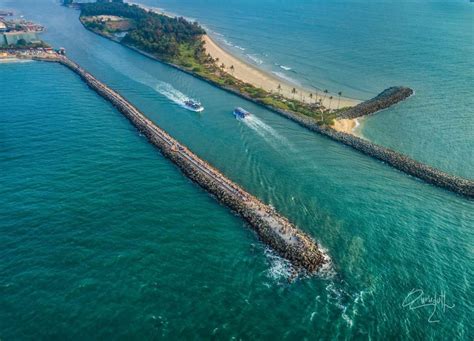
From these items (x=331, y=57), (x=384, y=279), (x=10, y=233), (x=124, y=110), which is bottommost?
(x=10, y=233)

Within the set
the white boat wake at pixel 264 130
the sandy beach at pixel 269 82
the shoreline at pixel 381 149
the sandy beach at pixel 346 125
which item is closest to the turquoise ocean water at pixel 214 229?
the white boat wake at pixel 264 130

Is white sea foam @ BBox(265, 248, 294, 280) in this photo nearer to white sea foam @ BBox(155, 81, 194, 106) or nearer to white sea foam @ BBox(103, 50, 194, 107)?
white sea foam @ BBox(103, 50, 194, 107)

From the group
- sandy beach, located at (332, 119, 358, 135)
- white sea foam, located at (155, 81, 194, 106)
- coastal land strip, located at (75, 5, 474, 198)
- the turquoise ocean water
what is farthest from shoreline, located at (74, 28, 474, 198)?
white sea foam, located at (155, 81, 194, 106)

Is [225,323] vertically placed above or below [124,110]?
below

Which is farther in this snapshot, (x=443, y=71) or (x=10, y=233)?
(x=443, y=71)

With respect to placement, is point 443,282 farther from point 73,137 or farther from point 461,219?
point 73,137

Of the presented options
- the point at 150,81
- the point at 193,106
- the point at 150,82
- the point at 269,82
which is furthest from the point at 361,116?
the point at 150,81

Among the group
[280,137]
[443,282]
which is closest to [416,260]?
[443,282]
